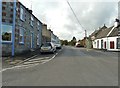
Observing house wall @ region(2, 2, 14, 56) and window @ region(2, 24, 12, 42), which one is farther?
window @ region(2, 24, 12, 42)

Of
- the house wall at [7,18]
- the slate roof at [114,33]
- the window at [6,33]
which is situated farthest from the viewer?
the slate roof at [114,33]

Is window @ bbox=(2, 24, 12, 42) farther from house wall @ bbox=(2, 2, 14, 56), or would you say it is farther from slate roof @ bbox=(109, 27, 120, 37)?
slate roof @ bbox=(109, 27, 120, 37)

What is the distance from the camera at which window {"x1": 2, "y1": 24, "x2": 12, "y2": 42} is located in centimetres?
2053

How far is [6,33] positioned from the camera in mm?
20672

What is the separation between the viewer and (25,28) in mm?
26391

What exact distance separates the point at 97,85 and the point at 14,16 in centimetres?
1529

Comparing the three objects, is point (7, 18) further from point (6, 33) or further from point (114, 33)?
point (114, 33)

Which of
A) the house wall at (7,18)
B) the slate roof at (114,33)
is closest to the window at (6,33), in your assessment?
the house wall at (7,18)

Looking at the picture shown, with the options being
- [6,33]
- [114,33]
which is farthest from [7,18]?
[114,33]

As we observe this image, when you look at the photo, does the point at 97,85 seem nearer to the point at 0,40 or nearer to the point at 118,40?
the point at 0,40

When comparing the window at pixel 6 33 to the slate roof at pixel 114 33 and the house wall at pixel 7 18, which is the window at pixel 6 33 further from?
the slate roof at pixel 114 33

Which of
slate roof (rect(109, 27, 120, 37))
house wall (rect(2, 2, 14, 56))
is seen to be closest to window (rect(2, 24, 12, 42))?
house wall (rect(2, 2, 14, 56))

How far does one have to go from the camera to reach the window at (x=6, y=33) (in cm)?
2053

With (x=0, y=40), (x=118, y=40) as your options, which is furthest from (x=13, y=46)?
(x=118, y=40)
